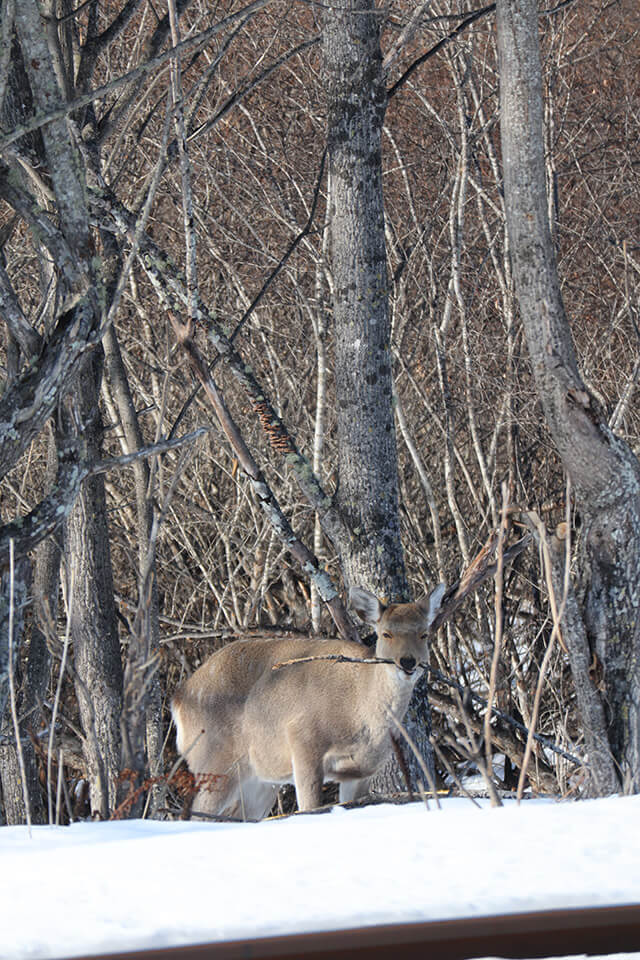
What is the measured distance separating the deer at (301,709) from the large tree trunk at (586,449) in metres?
1.09

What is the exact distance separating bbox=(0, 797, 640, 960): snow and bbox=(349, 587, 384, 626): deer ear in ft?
9.72

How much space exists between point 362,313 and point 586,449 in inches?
60.9

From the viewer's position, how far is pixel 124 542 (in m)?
11.2

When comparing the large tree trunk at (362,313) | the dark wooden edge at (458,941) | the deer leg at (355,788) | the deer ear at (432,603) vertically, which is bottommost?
the deer leg at (355,788)

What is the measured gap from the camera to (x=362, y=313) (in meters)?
6.13

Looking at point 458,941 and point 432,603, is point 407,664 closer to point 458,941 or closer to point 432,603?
point 432,603

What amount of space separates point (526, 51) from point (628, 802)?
12.8 feet

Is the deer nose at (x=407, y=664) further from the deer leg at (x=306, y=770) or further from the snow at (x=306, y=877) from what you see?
the snow at (x=306, y=877)

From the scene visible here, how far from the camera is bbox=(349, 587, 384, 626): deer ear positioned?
19.4 feet

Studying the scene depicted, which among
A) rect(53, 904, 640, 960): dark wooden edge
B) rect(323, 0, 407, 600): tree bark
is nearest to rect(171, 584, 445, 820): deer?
rect(323, 0, 407, 600): tree bark

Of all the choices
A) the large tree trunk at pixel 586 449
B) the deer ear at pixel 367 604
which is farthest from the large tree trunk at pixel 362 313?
the large tree trunk at pixel 586 449

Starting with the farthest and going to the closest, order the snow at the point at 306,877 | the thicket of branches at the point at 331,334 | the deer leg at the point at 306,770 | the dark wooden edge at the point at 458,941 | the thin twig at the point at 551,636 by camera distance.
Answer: the thicket of branches at the point at 331,334, the deer leg at the point at 306,770, the thin twig at the point at 551,636, the snow at the point at 306,877, the dark wooden edge at the point at 458,941

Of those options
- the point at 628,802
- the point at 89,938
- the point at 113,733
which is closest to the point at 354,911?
the point at 89,938

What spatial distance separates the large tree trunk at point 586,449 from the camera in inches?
205
